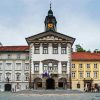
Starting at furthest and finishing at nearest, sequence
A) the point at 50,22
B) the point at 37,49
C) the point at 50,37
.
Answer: the point at 50,22 < the point at 50,37 < the point at 37,49

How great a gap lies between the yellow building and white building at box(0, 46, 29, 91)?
1256 cm

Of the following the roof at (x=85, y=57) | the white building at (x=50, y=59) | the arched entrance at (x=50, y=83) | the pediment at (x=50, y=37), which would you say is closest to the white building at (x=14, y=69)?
the white building at (x=50, y=59)

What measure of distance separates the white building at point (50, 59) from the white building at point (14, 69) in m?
5.49

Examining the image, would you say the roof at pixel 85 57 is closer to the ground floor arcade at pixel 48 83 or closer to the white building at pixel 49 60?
the white building at pixel 49 60

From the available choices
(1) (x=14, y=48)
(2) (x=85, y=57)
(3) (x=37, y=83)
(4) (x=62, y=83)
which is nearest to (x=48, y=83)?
(3) (x=37, y=83)

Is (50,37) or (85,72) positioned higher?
(50,37)

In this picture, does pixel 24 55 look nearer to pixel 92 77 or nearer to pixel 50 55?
pixel 50 55

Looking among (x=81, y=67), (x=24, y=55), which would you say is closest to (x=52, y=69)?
(x=24, y=55)

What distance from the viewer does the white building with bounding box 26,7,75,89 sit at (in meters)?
75.1

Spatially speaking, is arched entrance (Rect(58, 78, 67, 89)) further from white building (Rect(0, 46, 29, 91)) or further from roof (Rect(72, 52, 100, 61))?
roof (Rect(72, 52, 100, 61))

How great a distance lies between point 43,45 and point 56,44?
2.57 meters

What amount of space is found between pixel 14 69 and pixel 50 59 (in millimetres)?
9952

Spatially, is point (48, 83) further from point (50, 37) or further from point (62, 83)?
point (50, 37)

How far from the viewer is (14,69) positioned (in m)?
81.2
